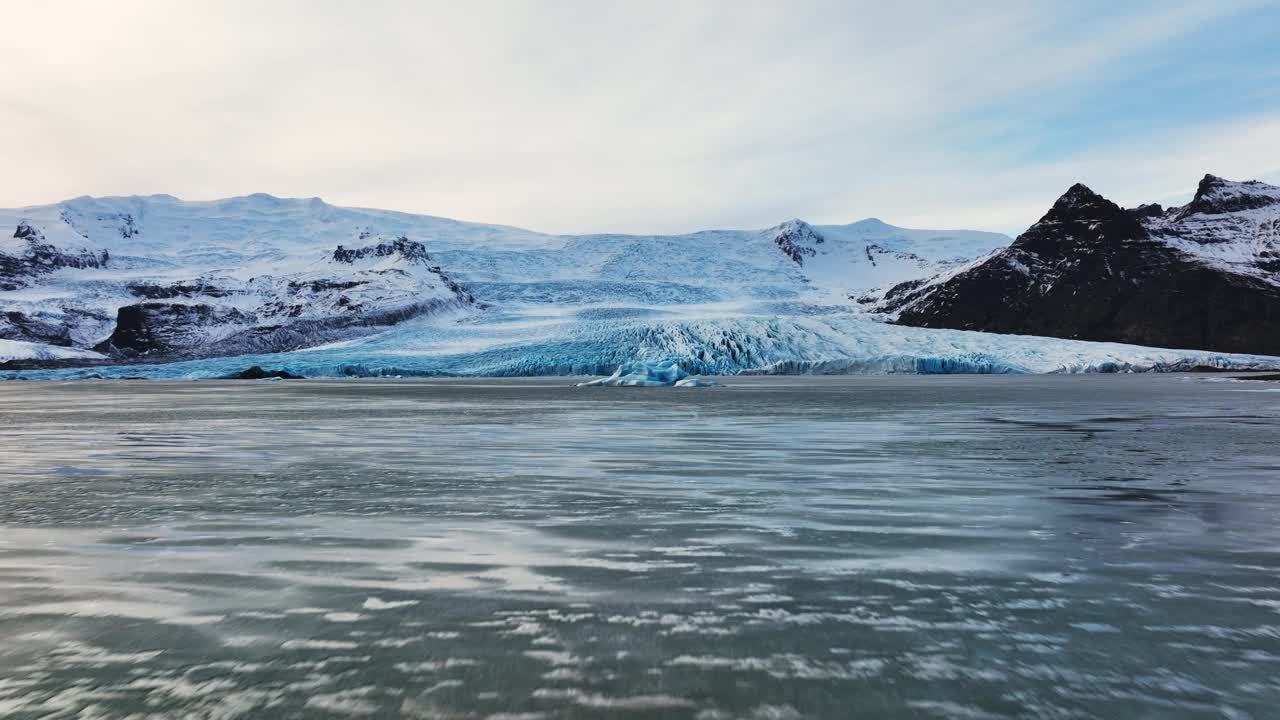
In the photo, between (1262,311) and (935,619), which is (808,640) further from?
(1262,311)

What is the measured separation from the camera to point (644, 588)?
4574 millimetres

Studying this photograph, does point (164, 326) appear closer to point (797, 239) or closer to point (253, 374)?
point (253, 374)

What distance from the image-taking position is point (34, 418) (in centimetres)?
2052

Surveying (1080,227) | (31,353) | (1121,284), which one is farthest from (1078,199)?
(31,353)

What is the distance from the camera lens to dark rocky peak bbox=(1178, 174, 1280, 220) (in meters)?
138

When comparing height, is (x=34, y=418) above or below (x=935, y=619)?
below

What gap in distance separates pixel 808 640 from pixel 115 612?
2996 mm

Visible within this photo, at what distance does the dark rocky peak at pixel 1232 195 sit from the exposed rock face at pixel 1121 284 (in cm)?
15

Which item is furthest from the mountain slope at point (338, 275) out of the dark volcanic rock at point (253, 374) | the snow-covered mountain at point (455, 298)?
the dark volcanic rock at point (253, 374)

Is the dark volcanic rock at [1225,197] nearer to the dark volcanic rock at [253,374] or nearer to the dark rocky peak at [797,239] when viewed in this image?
the dark rocky peak at [797,239]

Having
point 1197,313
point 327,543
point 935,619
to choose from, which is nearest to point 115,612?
point 327,543

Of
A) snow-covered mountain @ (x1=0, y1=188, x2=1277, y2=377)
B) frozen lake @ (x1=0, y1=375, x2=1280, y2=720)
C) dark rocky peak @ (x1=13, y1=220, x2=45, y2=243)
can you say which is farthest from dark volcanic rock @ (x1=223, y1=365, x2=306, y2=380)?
dark rocky peak @ (x1=13, y1=220, x2=45, y2=243)

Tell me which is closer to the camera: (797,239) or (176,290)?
(176,290)

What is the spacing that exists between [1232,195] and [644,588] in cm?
16255
